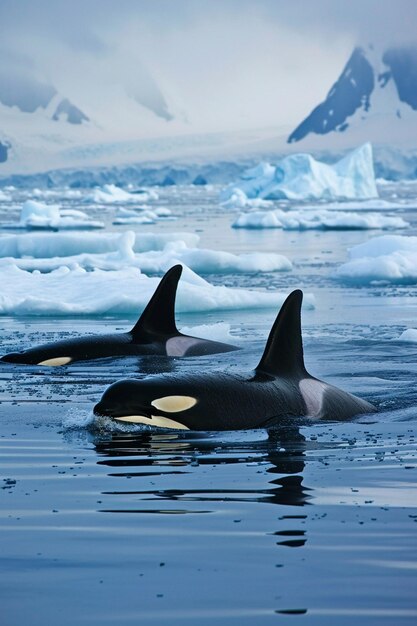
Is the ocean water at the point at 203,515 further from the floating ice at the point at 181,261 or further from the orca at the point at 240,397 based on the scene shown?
the floating ice at the point at 181,261

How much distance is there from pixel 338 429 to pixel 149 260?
17.4 metres

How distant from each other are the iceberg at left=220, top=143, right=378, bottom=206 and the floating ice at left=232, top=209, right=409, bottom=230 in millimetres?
24353

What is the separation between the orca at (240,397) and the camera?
7602mm

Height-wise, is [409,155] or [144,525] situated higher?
[409,155]

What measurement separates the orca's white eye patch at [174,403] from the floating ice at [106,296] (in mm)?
9506

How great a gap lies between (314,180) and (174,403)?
67969 millimetres

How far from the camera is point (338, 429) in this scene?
8.02 metres

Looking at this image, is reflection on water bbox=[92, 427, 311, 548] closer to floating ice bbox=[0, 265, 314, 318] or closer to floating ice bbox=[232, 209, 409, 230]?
floating ice bbox=[0, 265, 314, 318]

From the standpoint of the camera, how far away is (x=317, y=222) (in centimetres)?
4772

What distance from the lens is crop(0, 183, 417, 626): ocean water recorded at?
13.8 ft

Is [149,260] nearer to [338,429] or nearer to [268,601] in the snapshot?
[338,429]

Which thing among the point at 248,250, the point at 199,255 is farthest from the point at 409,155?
the point at 199,255

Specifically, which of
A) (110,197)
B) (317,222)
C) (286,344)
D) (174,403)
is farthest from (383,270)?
(110,197)

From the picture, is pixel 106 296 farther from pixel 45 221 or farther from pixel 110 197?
pixel 110 197
